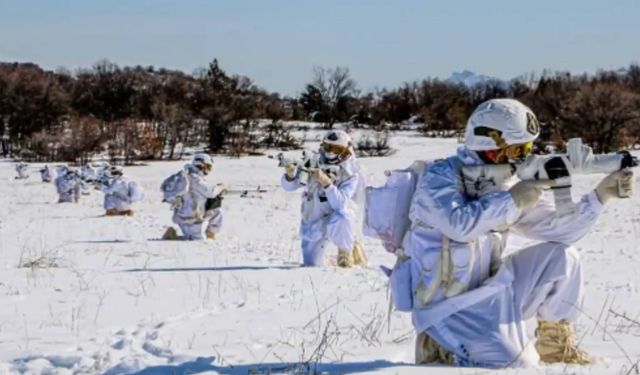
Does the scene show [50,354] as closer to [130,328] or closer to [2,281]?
[130,328]

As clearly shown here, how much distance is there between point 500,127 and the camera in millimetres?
4797

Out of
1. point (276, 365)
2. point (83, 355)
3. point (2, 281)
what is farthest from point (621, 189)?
point (2, 281)

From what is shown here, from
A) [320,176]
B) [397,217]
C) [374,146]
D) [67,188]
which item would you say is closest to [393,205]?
[397,217]

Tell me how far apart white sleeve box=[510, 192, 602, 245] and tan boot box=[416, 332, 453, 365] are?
705 mm

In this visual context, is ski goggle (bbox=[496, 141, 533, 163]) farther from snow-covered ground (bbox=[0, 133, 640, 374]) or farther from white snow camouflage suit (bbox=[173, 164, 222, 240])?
white snow camouflage suit (bbox=[173, 164, 222, 240])

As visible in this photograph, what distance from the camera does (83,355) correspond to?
5.28 metres

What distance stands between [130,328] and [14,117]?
61.9 m

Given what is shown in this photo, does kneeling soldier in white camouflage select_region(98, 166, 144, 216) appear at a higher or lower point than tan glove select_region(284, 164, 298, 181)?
lower

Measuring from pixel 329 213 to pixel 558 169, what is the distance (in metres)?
6.90

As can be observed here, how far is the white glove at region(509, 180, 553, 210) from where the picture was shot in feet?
15.2

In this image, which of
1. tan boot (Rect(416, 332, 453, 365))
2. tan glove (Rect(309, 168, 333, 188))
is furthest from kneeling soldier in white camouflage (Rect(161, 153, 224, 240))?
tan boot (Rect(416, 332, 453, 365))

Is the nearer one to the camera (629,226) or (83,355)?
(83,355)

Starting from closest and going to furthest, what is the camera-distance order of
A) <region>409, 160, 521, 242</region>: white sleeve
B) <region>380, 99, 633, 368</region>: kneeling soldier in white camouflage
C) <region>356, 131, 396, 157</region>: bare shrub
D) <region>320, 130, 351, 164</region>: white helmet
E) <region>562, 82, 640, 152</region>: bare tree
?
1. <region>409, 160, 521, 242</region>: white sleeve
2. <region>380, 99, 633, 368</region>: kneeling soldier in white camouflage
3. <region>320, 130, 351, 164</region>: white helmet
4. <region>356, 131, 396, 157</region>: bare shrub
5. <region>562, 82, 640, 152</region>: bare tree

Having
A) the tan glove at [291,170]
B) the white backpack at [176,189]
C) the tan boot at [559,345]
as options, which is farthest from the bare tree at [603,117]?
the tan boot at [559,345]
